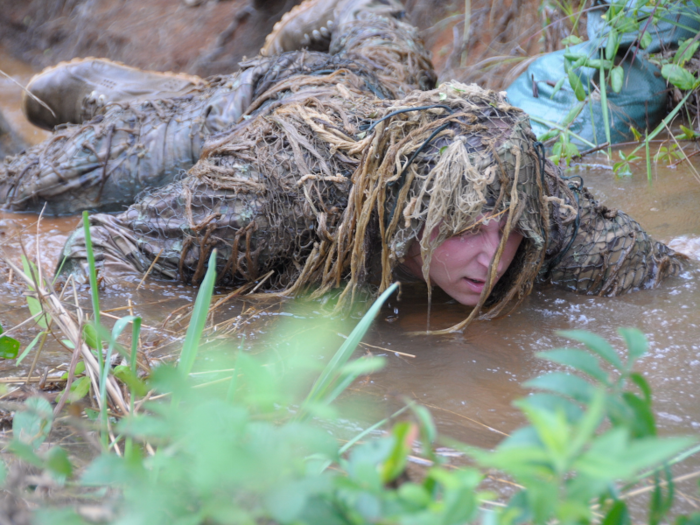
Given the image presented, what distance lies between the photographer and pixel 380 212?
68.2 inches

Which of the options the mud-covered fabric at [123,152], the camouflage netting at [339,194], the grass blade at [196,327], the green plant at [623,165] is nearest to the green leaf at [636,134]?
the green plant at [623,165]

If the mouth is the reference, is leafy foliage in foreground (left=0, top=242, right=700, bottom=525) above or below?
above

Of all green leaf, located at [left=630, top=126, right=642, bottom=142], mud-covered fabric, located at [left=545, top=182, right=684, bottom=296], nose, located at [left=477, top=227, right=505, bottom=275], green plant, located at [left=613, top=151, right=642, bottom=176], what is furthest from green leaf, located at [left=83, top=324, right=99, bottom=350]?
green leaf, located at [left=630, top=126, right=642, bottom=142]

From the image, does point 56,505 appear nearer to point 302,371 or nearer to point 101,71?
point 302,371

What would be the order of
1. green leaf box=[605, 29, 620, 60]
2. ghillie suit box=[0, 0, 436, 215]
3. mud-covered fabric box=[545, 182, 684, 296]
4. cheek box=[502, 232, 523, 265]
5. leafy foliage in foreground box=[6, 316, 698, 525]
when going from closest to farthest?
leafy foliage in foreground box=[6, 316, 698, 525], cheek box=[502, 232, 523, 265], mud-covered fabric box=[545, 182, 684, 296], green leaf box=[605, 29, 620, 60], ghillie suit box=[0, 0, 436, 215]

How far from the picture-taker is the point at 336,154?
2057 mm

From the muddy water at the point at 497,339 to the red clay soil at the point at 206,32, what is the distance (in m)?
2.20

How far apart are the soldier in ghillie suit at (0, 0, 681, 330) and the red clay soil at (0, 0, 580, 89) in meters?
2.17

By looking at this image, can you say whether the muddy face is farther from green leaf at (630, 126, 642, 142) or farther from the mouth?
green leaf at (630, 126, 642, 142)

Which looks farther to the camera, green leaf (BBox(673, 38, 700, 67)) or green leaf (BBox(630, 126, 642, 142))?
green leaf (BBox(630, 126, 642, 142))

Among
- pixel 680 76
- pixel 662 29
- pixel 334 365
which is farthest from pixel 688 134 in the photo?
pixel 334 365

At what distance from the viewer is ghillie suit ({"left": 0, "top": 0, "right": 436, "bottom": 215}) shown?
9.68 feet

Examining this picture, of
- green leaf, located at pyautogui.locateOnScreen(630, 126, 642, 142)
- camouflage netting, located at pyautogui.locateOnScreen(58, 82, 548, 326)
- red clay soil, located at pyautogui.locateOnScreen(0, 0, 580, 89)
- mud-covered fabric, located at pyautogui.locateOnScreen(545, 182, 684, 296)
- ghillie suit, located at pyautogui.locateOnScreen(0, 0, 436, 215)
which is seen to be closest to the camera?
camouflage netting, located at pyautogui.locateOnScreen(58, 82, 548, 326)

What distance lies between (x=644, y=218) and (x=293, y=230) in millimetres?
1559
